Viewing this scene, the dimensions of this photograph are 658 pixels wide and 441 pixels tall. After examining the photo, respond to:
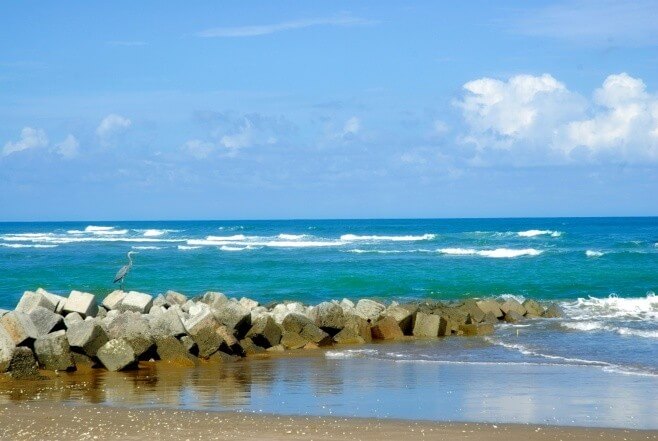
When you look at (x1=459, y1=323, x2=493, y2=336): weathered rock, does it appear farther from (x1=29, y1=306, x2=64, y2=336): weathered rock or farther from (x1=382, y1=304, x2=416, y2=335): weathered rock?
(x1=29, y1=306, x2=64, y2=336): weathered rock

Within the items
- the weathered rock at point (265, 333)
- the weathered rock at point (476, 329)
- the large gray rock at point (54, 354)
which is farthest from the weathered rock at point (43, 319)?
the weathered rock at point (476, 329)

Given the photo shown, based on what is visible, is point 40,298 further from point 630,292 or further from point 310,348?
point 630,292

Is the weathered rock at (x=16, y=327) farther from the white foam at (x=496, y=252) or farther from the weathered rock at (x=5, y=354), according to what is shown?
the white foam at (x=496, y=252)

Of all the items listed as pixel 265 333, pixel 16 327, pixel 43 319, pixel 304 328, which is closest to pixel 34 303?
pixel 43 319

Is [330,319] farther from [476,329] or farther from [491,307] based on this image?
[491,307]

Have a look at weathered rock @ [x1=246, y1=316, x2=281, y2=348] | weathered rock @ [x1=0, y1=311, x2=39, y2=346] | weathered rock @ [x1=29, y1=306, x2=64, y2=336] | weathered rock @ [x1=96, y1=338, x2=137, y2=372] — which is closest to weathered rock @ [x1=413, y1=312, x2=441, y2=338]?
weathered rock @ [x1=246, y1=316, x2=281, y2=348]

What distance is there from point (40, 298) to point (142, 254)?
3292cm

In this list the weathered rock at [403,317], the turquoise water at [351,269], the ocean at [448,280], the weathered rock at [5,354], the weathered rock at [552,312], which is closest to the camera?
the weathered rock at [5,354]

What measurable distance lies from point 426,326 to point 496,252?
29.9 m

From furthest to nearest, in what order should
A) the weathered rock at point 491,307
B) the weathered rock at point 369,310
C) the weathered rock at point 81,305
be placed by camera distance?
the weathered rock at point 491,307 → the weathered rock at point 369,310 → the weathered rock at point 81,305

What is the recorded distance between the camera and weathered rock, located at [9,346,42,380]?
40.2ft

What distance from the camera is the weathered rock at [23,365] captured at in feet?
40.2

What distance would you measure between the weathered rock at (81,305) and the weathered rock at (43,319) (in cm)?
123

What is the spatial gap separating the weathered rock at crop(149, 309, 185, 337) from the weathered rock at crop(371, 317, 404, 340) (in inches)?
177
